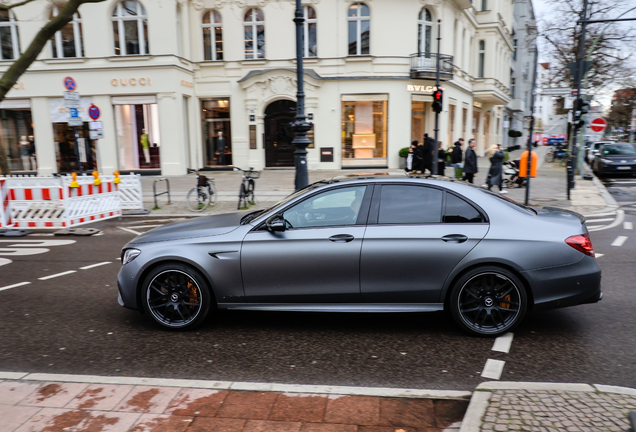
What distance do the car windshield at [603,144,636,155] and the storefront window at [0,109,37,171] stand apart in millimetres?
28962

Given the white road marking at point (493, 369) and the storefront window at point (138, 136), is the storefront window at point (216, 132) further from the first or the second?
the white road marking at point (493, 369)

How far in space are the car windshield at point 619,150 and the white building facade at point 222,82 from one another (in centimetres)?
833

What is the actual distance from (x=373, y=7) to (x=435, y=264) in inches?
881

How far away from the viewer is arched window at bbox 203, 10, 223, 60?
2542cm

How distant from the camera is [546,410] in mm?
3033

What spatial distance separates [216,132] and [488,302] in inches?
921

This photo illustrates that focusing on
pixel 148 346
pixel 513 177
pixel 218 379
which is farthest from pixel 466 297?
pixel 513 177

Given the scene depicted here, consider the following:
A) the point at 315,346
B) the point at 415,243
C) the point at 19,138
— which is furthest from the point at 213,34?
the point at 315,346

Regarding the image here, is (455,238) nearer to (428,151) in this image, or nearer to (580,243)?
(580,243)

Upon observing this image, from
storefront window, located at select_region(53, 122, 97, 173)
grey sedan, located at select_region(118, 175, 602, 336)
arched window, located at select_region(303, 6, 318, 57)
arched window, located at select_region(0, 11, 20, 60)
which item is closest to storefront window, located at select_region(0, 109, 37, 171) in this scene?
storefront window, located at select_region(53, 122, 97, 173)

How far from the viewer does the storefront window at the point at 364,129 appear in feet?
82.0

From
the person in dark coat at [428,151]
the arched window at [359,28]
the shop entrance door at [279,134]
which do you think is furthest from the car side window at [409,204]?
the arched window at [359,28]

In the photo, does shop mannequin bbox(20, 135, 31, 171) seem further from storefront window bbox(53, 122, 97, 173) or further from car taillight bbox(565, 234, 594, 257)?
car taillight bbox(565, 234, 594, 257)

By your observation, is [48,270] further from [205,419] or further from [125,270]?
[205,419]
